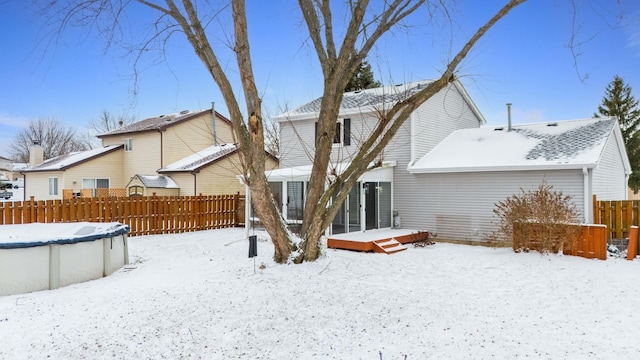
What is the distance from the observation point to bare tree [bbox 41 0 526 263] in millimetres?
7395

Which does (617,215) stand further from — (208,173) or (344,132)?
(208,173)

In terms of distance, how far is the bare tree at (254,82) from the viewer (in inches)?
291

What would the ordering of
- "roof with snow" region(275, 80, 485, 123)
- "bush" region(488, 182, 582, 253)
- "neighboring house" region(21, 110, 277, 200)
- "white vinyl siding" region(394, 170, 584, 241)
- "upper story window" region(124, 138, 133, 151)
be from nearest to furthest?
1. "bush" region(488, 182, 582, 253)
2. "white vinyl siding" region(394, 170, 584, 241)
3. "roof with snow" region(275, 80, 485, 123)
4. "neighboring house" region(21, 110, 277, 200)
5. "upper story window" region(124, 138, 133, 151)

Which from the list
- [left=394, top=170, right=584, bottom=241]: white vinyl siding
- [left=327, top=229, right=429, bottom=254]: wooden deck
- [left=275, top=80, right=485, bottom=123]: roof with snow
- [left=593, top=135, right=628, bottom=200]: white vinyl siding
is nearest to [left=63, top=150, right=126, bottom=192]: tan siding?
[left=275, top=80, right=485, bottom=123]: roof with snow

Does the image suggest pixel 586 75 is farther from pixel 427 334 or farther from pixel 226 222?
pixel 226 222

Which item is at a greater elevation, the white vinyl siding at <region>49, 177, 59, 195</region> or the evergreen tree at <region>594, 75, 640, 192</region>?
the evergreen tree at <region>594, 75, 640, 192</region>

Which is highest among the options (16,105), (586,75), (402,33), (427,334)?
(16,105)

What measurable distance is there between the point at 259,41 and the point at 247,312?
22.1 feet

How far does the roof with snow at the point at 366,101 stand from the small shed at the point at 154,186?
8.38 meters

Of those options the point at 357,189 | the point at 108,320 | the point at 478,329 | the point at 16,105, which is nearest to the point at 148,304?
the point at 108,320

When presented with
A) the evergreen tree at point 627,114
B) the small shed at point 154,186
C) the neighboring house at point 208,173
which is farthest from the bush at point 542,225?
the evergreen tree at point 627,114

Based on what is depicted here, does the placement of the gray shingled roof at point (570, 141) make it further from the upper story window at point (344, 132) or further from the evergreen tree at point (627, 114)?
the evergreen tree at point (627, 114)

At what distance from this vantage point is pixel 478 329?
16.0ft

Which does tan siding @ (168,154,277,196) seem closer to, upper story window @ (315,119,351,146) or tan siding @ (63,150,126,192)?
tan siding @ (63,150,126,192)
